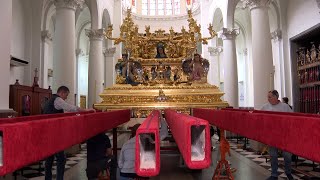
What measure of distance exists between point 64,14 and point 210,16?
1480 cm

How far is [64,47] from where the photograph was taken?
1154 centimetres

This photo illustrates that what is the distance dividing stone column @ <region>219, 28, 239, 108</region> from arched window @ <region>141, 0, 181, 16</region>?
57.9ft

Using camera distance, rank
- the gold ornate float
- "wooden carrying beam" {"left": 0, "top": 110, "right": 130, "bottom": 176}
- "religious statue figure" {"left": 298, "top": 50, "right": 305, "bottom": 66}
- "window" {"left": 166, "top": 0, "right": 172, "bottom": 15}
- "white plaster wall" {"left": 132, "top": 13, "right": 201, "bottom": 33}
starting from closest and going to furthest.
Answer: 1. "wooden carrying beam" {"left": 0, "top": 110, "right": 130, "bottom": 176}
2. the gold ornate float
3. "religious statue figure" {"left": 298, "top": 50, "right": 305, "bottom": 66}
4. "white plaster wall" {"left": 132, "top": 13, "right": 201, "bottom": 33}
5. "window" {"left": 166, "top": 0, "right": 172, "bottom": 15}

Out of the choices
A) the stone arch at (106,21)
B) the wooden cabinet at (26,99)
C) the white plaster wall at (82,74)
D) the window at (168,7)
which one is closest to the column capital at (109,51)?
the stone arch at (106,21)

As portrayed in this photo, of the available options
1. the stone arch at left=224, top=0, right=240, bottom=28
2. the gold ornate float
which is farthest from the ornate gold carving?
the stone arch at left=224, top=0, right=240, bottom=28

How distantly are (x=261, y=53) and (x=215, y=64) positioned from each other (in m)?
12.8

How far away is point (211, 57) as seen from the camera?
2414cm

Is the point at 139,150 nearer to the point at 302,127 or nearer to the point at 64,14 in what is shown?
the point at 302,127

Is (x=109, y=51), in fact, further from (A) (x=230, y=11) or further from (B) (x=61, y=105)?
(B) (x=61, y=105)

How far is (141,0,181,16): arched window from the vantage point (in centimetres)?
3469

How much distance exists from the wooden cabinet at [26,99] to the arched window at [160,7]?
21345mm

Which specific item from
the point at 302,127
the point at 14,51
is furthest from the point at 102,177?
the point at 14,51

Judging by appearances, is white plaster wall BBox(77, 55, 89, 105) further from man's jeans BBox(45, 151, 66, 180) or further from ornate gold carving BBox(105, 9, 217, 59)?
man's jeans BBox(45, 151, 66, 180)

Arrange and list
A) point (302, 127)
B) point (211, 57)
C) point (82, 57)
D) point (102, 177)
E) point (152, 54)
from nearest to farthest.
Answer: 1. point (302, 127)
2. point (102, 177)
3. point (152, 54)
4. point (211, 57)
5. point (82, 57)
